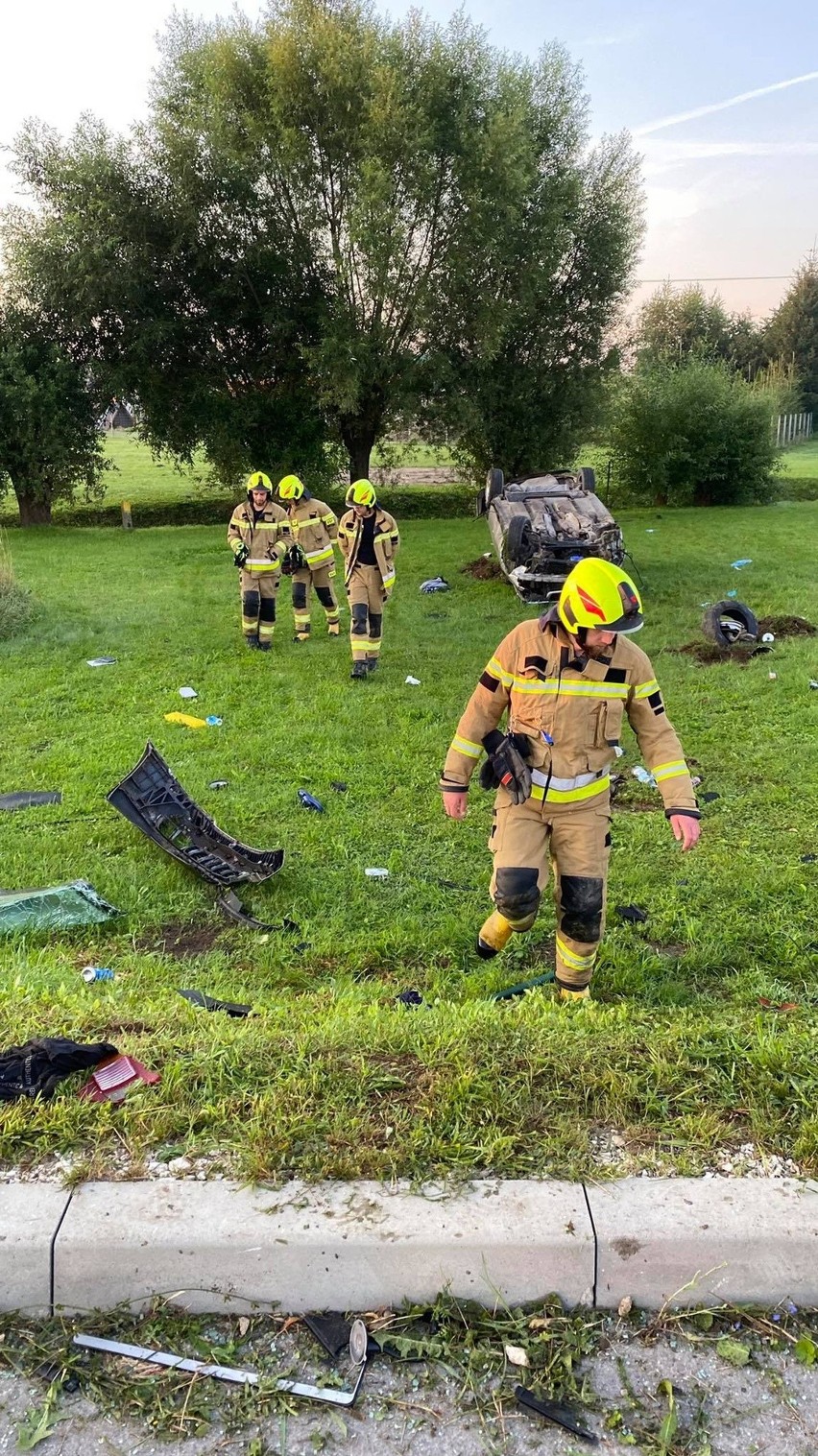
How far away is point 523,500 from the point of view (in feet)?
40.4

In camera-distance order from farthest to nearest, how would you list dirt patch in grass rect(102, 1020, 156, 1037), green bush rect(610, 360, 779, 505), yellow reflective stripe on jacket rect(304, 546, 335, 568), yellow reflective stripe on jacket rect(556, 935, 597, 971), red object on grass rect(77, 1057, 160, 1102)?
green bush rect(610, 360, 779, 505), yellow reflective stripe on jacket rect(304, 546, 335, 568), yellow reflective stripe on jacket rect(556, 935, 597, 971), dirt patch in grass rect(102, 1020, 156, 1037), red object on grass rect(77, 1057, 160, 1102)

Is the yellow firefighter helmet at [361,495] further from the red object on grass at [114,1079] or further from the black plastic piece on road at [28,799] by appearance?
the red object on grass at [114,1079]

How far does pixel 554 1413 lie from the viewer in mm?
2092

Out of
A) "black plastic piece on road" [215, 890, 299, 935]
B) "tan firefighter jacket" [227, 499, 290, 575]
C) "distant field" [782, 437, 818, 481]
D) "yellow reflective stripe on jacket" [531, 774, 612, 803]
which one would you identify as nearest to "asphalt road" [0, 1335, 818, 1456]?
"yellow reflective stripe on jacket" [531, 774, 612, 803]

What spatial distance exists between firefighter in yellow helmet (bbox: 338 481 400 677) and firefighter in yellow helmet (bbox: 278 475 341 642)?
1.60 metres

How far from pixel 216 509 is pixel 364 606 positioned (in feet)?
53.7

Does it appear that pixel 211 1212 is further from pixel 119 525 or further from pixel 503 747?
pixel 119 525

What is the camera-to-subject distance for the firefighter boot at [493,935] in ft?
14.4

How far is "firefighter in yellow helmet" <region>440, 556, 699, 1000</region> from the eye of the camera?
393 cm

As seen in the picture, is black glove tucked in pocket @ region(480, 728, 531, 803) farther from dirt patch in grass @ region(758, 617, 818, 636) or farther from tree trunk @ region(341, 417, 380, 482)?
tree trunk @ region(341, 417, 380, 482)

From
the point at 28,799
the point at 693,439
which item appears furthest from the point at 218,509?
the point at 28,799

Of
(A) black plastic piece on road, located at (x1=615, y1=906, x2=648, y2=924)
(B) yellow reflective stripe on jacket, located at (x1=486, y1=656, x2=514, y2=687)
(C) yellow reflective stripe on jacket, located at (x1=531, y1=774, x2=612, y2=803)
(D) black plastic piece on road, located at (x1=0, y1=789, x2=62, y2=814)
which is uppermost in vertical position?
(B) yellow reflective stripe on jacket, located at (x1=486, y1=656, x2=514, y2=687)

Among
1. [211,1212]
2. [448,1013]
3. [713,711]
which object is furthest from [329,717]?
[211,1212]

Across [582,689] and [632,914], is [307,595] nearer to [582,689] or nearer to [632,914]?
[632,914]
